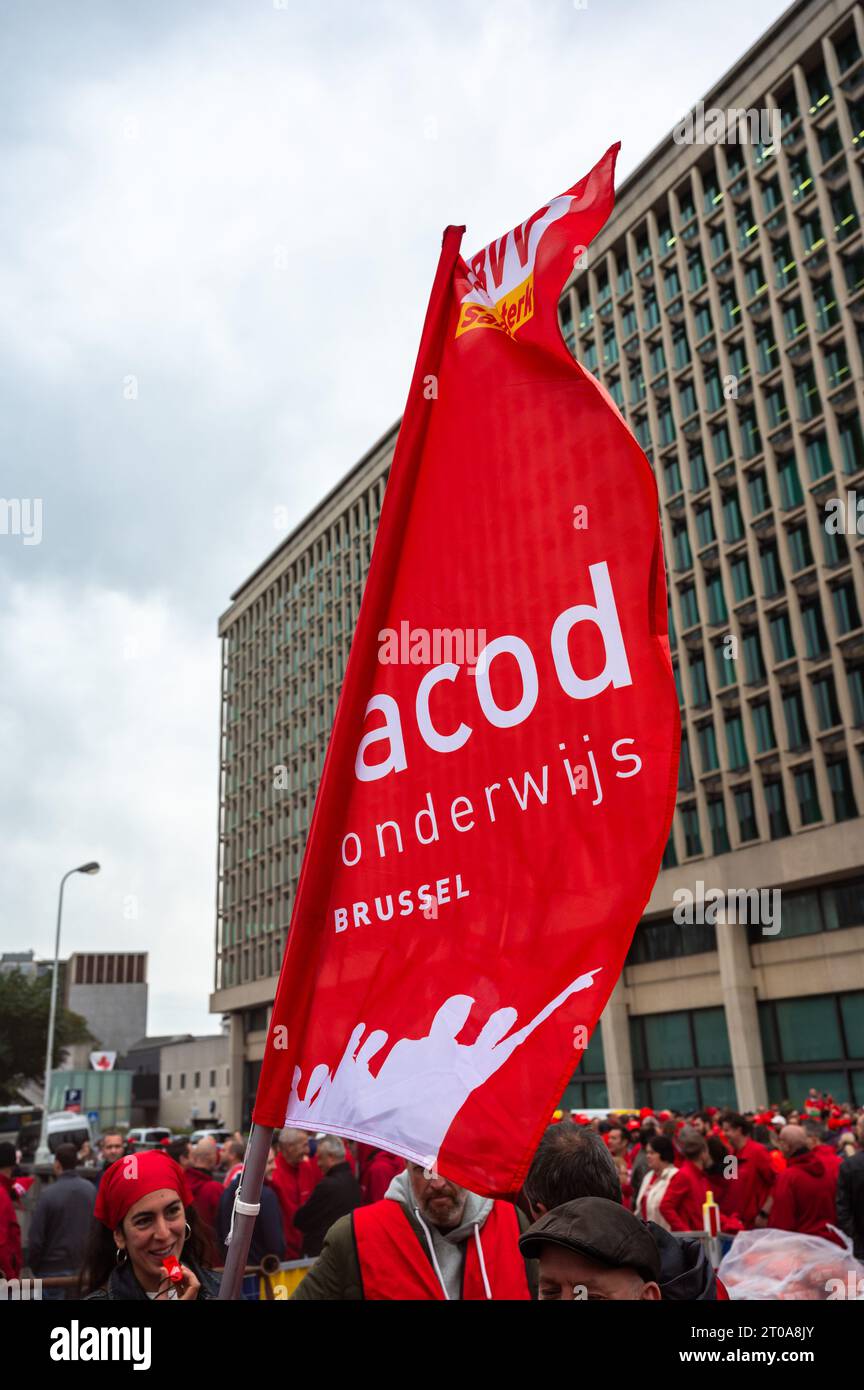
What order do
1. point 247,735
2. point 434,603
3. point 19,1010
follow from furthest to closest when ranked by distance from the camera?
point 247,735 < point 19,1010 < point 434,603

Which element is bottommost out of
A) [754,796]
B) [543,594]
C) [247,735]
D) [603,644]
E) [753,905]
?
[603,644]

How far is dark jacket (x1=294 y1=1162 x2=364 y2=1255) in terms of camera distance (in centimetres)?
802

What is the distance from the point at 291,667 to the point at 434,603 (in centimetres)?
6521

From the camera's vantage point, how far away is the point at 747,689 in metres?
35.3

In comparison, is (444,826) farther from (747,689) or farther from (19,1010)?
(19,1010)

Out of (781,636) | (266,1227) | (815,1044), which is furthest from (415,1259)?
(781,636)

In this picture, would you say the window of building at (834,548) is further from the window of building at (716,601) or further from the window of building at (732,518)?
the window of building at (716,601)

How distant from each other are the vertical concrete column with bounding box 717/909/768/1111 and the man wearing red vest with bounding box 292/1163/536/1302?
31801 millimetres

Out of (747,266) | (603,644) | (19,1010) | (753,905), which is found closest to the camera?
(603,644)

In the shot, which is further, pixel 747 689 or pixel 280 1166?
pixel 747 689

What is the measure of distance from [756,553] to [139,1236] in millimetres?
35082


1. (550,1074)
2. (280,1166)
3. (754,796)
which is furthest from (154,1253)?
(754,796)

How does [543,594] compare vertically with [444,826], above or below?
above

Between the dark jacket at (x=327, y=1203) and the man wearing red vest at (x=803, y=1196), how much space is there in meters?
3.16
